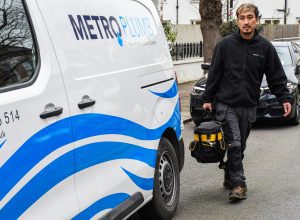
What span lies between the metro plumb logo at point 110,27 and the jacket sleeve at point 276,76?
1.29m

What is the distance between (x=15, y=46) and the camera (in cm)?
304

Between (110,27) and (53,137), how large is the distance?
130 centimetres

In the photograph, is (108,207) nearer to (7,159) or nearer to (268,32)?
(7,159)

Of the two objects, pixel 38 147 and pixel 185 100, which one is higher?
pixel 38 147

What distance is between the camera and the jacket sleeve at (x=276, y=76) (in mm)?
5593

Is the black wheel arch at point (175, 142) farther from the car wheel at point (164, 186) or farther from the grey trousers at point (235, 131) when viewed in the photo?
the grey trousers at point (235, 131)

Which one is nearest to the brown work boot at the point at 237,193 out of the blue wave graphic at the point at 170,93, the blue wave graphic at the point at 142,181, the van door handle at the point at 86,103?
the blue wave graphic at the point at 170,93

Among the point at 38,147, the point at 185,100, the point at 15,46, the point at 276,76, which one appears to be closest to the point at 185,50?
the point at 185,100

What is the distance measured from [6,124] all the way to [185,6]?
110 feet

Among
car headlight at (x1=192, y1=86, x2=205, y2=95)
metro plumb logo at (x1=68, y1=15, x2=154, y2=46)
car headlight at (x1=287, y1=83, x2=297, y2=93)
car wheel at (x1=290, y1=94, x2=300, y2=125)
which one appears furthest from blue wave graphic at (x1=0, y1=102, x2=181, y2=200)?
car wheel at (x1=290, y1=94, x2=300, y2=125)

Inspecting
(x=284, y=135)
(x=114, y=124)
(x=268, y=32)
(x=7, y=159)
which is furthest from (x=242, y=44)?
(x=268, y=32)

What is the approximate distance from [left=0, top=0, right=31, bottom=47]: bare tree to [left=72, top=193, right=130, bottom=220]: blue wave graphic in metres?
1.08

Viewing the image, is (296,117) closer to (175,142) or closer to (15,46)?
(175,142)

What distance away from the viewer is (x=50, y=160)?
309 cm
